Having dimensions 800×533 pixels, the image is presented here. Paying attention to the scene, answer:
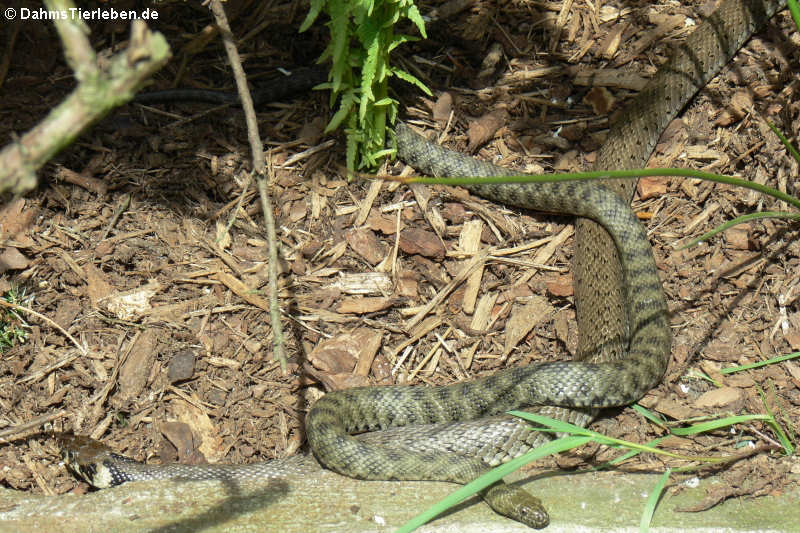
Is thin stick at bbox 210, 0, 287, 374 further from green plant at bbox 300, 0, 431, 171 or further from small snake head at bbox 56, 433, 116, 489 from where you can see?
small snake head at bbox 56, 433, 116, 489

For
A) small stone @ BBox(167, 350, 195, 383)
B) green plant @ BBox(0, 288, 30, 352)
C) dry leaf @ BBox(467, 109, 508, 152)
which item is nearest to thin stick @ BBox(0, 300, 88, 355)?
green plant @ BBox(0, 288, 30, 352)

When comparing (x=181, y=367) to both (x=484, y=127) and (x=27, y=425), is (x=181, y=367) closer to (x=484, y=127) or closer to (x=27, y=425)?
(x=27, y=425)

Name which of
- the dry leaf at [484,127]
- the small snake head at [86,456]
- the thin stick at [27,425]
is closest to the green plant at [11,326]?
the thin stick at [27,425]

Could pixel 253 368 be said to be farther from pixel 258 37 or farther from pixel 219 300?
pixel 258 37

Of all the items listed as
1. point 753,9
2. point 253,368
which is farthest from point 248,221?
point 753,9

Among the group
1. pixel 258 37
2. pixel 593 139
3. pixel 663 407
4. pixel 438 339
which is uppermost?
pixel 258 37
